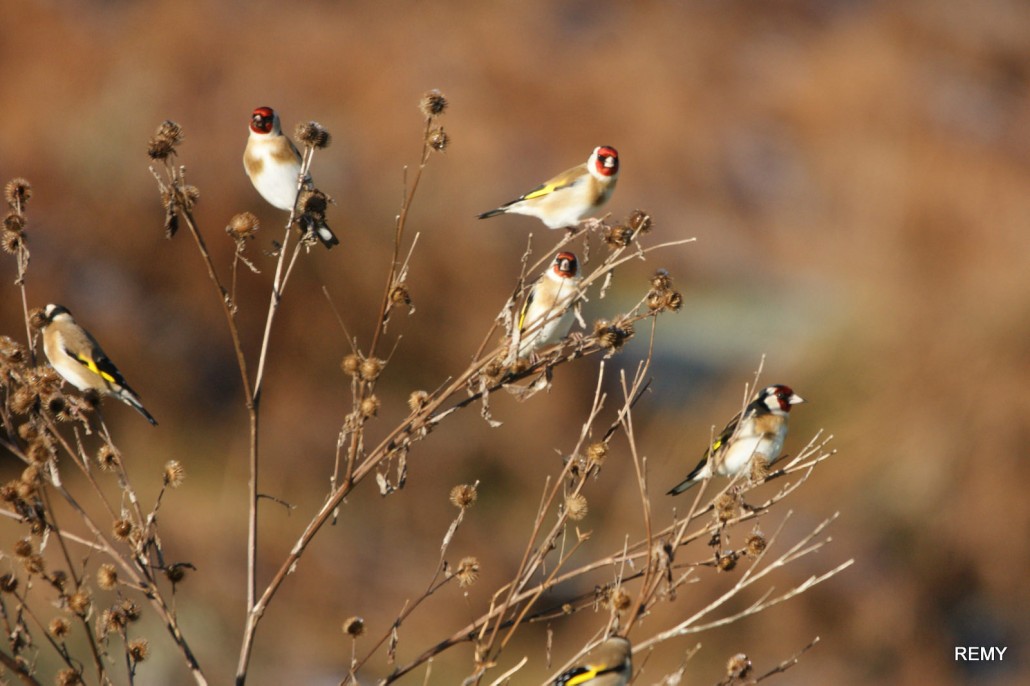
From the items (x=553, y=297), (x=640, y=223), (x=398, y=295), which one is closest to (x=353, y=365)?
(x=398, y=295)

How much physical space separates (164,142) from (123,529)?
1046 mm

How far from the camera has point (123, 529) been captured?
3014 millimetres

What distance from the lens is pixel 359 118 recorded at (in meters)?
16.3

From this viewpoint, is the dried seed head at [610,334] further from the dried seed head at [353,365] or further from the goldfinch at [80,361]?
the goldfinch at [80,361]

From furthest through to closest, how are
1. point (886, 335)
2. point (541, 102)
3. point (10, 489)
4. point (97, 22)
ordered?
point (541, 102), point (97, 22), point (886, 335), point (10, 489)

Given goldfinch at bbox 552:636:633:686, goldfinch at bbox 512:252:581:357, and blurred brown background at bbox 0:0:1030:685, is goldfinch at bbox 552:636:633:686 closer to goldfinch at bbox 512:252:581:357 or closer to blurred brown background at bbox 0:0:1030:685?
goldfinch at bbox 512:252:581:357

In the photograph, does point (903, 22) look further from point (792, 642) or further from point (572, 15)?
point (792, 642)

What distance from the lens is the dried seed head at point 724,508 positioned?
3.19 m

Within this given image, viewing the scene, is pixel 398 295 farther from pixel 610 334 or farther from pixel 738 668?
pixel 738 668

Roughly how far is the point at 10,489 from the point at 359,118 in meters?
14.0

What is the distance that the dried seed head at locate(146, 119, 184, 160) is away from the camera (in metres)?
3.02

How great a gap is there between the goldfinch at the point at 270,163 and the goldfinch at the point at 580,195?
2.87 feet

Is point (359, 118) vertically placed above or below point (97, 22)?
below

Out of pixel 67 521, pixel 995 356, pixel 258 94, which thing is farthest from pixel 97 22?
pixel 995 356
